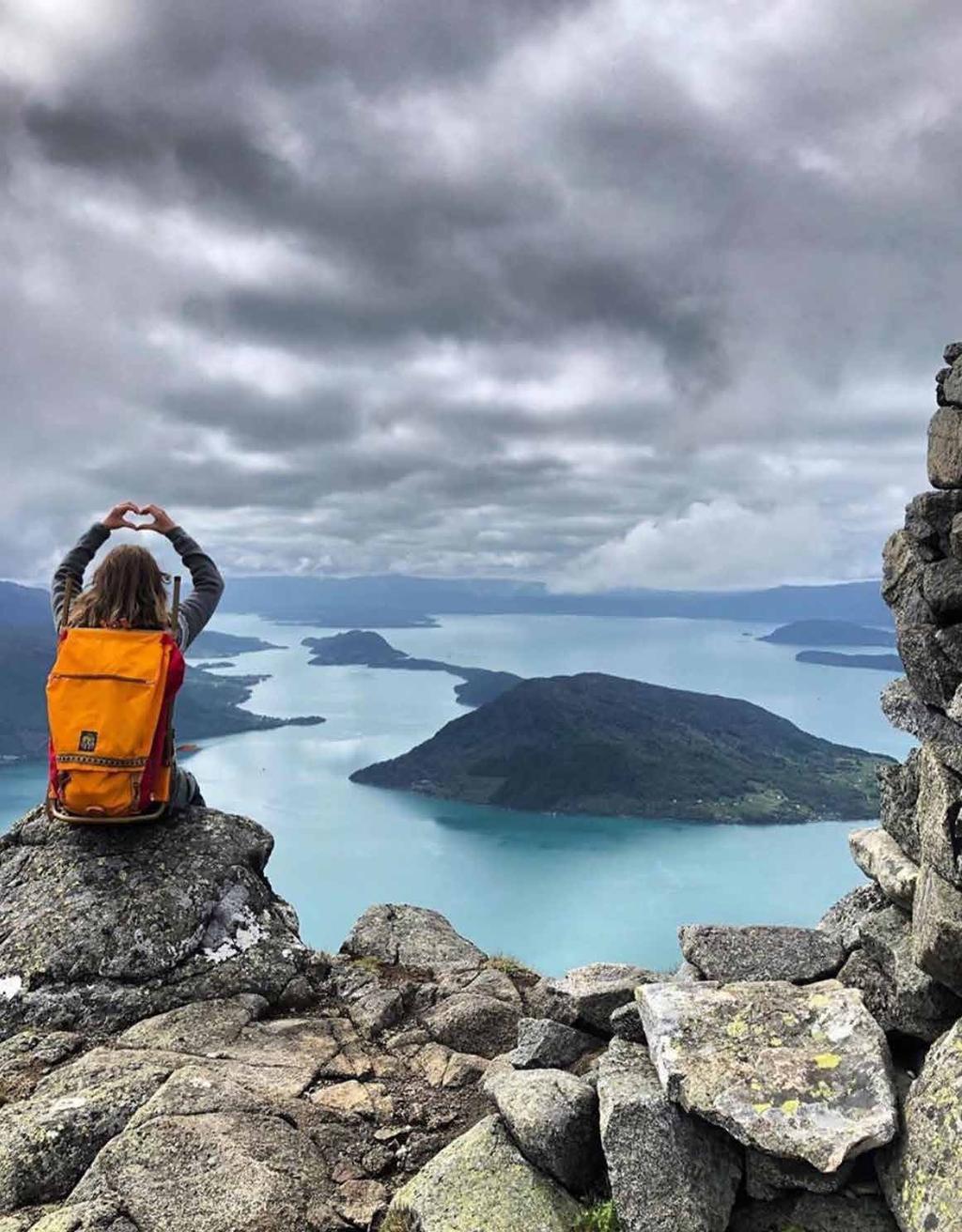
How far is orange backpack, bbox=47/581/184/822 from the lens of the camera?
944 cm

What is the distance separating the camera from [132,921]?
9.74m

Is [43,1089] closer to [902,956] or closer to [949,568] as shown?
[902,956]

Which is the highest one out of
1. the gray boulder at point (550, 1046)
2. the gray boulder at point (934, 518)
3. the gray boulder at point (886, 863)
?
the gray boulder at point (934, 518)

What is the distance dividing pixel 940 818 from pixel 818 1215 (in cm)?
293

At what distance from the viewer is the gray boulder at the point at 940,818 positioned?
6.07 metres

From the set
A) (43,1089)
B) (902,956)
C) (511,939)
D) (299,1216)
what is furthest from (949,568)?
(511,939)

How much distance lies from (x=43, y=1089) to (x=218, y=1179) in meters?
2.42

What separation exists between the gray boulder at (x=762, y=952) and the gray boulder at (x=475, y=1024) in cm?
248

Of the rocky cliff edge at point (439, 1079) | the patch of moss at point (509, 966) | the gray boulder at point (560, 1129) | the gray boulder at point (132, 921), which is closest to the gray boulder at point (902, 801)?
the rocky cliff edge at point (439, 1079)

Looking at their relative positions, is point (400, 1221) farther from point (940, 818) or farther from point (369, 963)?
point (940, 818)

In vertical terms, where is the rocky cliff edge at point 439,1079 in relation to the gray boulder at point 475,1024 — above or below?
above

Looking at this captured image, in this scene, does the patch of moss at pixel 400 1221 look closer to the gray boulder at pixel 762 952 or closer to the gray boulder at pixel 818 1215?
the gray boulder at pixel 818 1215

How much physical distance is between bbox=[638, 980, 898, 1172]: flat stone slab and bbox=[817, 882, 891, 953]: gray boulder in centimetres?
72

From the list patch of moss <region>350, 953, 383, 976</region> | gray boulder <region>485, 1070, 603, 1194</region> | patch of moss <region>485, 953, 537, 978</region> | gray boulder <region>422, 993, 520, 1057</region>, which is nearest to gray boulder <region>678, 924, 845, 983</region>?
gray boulder <region>485, 1070, 603, 1194</region>
